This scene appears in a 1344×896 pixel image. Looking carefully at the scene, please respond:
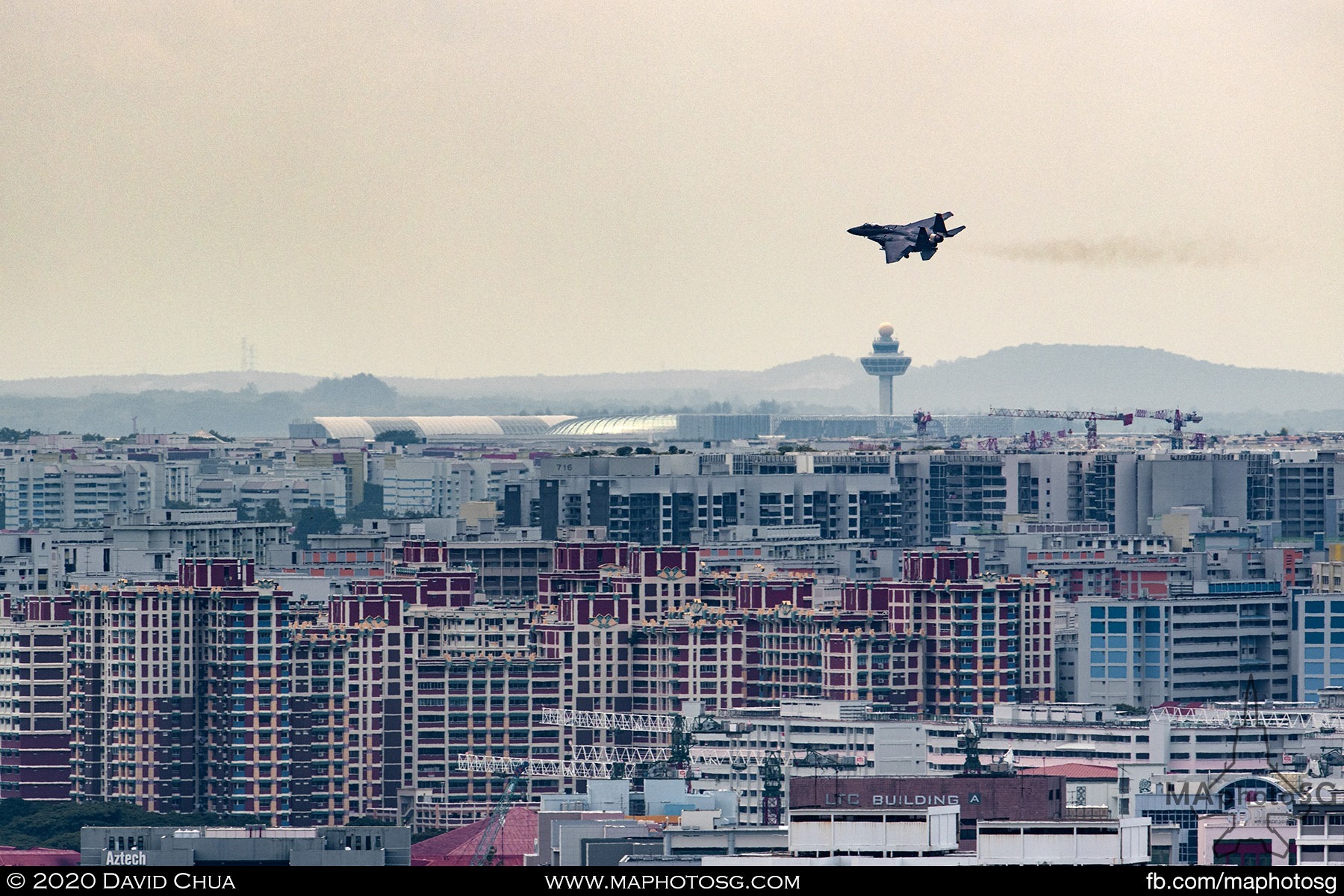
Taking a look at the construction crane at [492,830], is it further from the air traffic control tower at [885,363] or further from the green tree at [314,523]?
the air traffic control tower at [885,363]

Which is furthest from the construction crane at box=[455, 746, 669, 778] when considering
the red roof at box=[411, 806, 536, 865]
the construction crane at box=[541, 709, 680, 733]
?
the red roof at box=[411, 806, 536, 865]

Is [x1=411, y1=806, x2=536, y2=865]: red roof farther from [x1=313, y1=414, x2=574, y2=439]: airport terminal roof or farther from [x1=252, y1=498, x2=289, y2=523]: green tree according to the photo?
[x1=313, y1=414, x2=574, y2=439]: airport terminal roof

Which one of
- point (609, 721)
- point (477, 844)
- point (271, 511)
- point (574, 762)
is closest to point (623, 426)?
point (271, 511)

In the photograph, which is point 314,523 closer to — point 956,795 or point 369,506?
point 369,506

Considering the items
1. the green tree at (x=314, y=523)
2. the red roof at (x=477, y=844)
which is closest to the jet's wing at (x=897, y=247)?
the red roof at (x=477, y=844)
